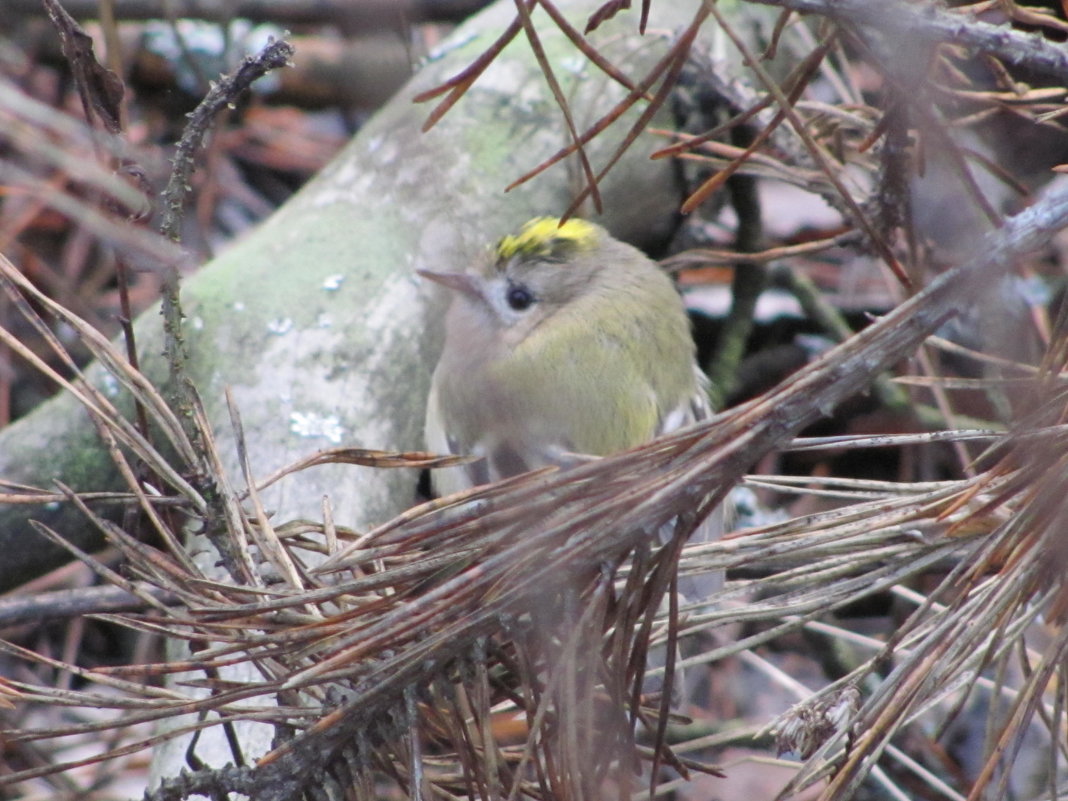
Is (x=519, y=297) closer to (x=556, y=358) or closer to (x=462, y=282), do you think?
(x=462, y=282)

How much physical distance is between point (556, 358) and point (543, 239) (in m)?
0.33

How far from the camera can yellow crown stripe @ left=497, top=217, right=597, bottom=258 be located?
2.48m

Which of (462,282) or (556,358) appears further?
(462,282)

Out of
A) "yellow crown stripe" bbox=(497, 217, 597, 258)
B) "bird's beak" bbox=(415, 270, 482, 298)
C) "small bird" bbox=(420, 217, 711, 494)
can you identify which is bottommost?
"small bird" bbox=(420, 217, 711, 494)

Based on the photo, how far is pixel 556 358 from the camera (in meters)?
2.27

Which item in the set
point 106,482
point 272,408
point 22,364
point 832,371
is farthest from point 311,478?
point 22,364

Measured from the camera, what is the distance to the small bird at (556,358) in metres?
2.19

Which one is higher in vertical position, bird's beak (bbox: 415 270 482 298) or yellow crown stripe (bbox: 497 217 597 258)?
yellow crown stripe (bbox: 497 217 597 258)

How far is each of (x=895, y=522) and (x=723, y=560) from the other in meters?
0.21

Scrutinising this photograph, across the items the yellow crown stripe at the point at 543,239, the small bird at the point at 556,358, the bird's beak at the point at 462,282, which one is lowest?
the small bird at the point at 556,358

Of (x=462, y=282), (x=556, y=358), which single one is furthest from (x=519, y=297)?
(x=556, y=358)

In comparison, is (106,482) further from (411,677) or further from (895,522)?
(895,522)

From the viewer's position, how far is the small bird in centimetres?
219

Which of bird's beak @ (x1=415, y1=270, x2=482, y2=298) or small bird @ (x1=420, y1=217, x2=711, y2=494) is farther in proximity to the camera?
bird's beak @ (x1=415, y1=270, x2=482, y2=298)
